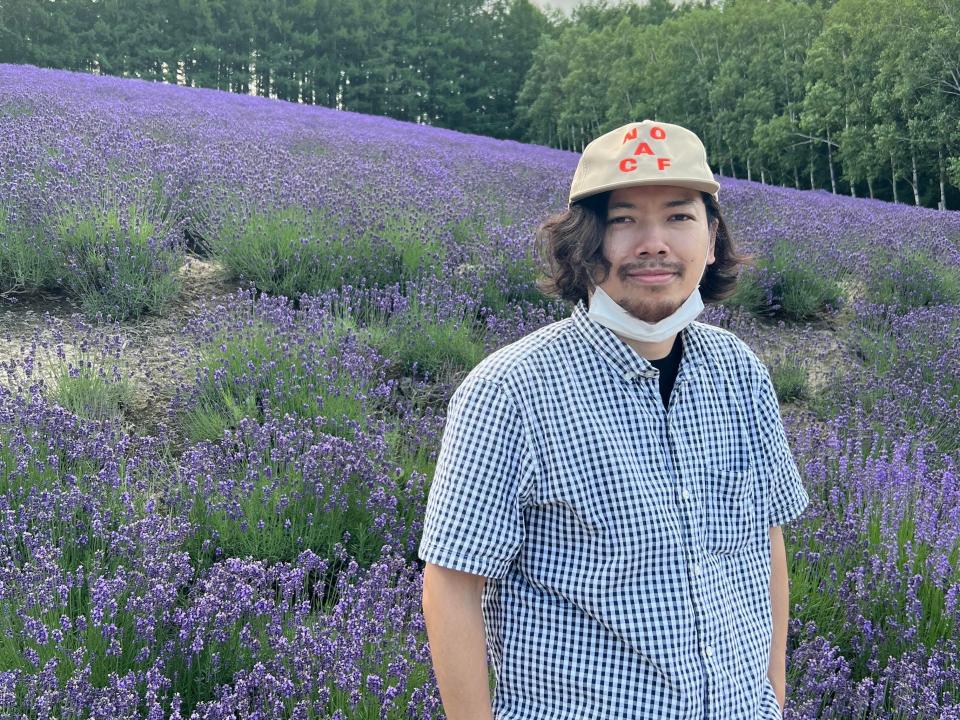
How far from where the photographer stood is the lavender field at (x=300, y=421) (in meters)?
2.00

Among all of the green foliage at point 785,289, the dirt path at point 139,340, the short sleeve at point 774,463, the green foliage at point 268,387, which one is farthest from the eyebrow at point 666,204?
the green foliage at point 785,289

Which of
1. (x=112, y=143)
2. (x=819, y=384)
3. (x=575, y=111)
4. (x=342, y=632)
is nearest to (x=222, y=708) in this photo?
(x=342, y=632)

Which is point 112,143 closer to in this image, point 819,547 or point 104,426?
point 104,426

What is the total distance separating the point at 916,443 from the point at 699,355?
8.36 ft

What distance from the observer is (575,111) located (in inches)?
1403

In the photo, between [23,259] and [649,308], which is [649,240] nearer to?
[649,308]

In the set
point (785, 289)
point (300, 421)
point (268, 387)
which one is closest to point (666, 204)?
point (300, 421)

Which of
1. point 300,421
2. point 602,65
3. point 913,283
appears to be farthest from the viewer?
point 602,65

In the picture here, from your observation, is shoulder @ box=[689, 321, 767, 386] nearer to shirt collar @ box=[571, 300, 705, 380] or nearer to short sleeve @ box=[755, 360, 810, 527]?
short sleeve @ box=[755, 360, 810, 527]

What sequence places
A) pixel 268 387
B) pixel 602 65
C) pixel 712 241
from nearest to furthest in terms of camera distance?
pixel 712 241 → pixel 268 387 → pixel 602 65

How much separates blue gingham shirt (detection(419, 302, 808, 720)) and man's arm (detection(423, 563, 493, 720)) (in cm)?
5

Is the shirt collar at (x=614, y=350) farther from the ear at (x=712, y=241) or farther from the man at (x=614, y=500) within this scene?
the ear at (x=712, y=241)

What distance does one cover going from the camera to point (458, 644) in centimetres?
133

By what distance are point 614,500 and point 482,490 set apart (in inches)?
9.1
